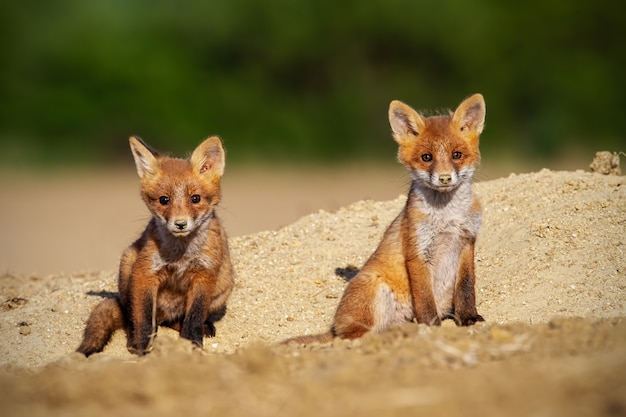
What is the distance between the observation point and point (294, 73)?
103 feet

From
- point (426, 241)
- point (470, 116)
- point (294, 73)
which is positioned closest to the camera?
point (426, 241)

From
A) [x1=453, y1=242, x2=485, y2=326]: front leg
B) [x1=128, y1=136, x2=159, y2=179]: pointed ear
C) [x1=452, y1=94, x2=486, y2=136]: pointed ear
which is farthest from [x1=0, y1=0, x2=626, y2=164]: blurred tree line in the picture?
[x1=453, y1=242, x2=485, y2=326]: front leg

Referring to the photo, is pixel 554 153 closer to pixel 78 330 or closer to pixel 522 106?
pixel 522 106

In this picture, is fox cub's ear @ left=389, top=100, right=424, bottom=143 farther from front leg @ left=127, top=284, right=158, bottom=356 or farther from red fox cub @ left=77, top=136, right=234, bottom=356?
front leg @ left=127, top=284, right=158, bottom=356

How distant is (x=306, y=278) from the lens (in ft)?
33.0

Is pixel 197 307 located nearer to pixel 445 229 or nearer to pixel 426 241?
pixel 426 241

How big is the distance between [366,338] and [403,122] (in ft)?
7.56

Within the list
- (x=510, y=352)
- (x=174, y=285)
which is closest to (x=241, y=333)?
(x=174, y=285)

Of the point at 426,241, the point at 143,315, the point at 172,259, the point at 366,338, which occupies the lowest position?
the point at 366,338

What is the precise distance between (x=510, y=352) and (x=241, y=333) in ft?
12.0

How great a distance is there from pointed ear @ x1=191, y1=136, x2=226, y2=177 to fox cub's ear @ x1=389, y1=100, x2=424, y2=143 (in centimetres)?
176

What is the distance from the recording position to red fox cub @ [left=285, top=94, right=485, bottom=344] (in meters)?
8.00

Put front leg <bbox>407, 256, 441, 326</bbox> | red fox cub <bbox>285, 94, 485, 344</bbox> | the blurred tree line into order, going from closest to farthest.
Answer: front leg <bbox>407, 256, 441, 326</bbox>
red fox cub <bbox>285, 94, 485, 344</bbox>
the blurred tree line

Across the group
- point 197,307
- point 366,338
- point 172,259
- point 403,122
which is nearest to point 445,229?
point 403,122
